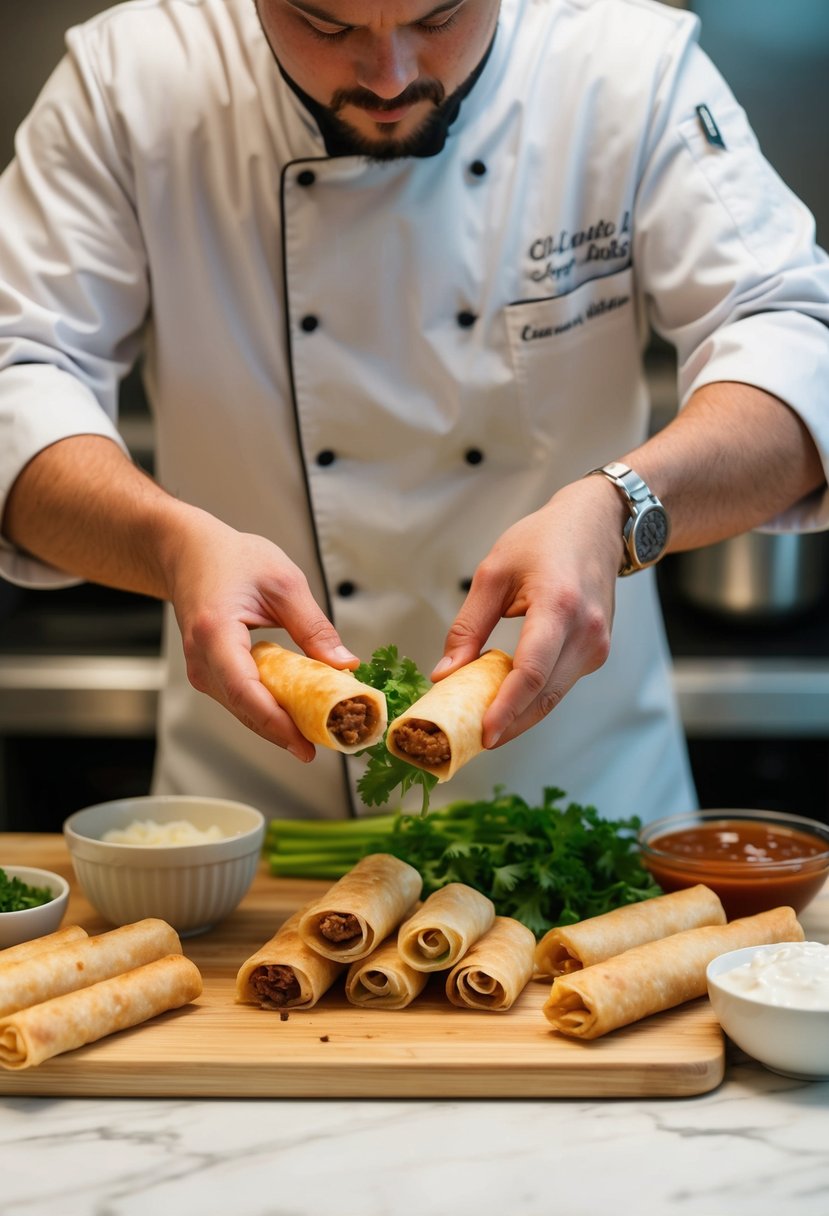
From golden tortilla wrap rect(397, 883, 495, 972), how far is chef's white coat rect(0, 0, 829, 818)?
0.63 meters

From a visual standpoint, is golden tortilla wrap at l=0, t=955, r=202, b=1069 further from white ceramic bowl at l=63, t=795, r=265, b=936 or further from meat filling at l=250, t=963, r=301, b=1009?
white ceramic bowl at l=63, t=795, r=265, b=936

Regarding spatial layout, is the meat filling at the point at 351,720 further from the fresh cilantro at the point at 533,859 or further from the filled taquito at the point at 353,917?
the fresh cilantro at the point at 533,859

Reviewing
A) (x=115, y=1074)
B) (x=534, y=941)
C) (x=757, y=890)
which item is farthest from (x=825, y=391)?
(x=115, y=1074)

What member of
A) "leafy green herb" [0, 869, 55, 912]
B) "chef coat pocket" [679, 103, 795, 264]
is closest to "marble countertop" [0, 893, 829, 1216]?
"leafy green herb" [0, 869, 55, 912]

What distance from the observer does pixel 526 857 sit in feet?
6.42

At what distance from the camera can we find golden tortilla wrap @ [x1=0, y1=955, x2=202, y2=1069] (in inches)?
58.4

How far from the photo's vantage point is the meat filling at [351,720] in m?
1.65

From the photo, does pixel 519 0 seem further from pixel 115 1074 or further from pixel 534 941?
pixel 115 1074

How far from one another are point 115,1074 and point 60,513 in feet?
2.91

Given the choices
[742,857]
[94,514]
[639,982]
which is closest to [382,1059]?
[639,982]

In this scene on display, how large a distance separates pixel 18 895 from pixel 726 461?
1.16 metres

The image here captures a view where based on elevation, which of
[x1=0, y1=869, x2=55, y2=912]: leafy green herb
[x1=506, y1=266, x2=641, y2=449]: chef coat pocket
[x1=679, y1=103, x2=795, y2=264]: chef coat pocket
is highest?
[x1=679, y1=103, x2=795, y2=264]: chef coat pocket

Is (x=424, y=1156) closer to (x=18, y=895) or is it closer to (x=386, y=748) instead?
(x=386, y=748)

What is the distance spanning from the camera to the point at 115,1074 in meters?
1.51
